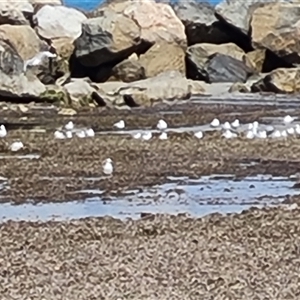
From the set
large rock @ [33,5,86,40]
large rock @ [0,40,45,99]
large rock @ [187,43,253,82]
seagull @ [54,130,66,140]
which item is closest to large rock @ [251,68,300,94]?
large rock @ [187,43,253,82]

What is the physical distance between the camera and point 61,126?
20219 mm

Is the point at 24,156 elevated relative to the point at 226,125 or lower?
elevated

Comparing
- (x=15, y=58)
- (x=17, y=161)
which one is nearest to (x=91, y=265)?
(x=17, y=161)

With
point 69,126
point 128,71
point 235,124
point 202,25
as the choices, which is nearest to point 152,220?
point 69,126

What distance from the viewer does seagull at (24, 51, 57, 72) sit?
2655 cm

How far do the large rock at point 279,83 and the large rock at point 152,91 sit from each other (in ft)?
7.34

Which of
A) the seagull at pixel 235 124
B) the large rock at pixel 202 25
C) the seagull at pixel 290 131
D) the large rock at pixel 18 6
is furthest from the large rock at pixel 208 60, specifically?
the seagull at pixel 290 131

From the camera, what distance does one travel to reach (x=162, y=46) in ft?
102

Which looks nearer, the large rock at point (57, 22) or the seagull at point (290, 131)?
the seagull at point (290, 131)

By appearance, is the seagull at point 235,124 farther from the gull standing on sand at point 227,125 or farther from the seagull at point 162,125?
the seagull at point 162,125

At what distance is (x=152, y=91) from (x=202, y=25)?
326 inches

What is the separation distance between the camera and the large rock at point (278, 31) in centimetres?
3141

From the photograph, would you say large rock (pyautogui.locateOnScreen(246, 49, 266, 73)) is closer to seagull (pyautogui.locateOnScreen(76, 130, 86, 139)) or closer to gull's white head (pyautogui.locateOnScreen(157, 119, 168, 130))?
gull's white head (pyautogui.locateOnScreen(157, 119, 168, 130))

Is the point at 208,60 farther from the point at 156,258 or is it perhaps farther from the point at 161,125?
the point at 156,258
